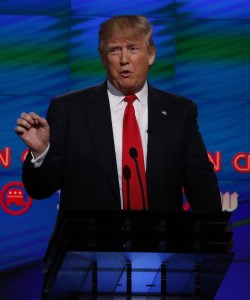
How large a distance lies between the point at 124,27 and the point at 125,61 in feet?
0.39

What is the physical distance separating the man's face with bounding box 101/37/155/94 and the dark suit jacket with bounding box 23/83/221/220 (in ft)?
0.41

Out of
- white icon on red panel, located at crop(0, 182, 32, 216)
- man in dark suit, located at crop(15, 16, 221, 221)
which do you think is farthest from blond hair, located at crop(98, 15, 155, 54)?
white icon on red panel, located at crop(0, 182, 32, 216)

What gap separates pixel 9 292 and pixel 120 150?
226 centimetres

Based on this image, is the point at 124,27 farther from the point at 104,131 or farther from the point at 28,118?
the point at 28,118

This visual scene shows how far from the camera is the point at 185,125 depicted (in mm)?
3225

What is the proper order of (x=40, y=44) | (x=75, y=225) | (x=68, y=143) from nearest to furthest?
(x=75, y=225), (x=68, y=143), (x=40, y=44)

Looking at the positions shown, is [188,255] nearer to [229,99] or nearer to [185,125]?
[185,125]

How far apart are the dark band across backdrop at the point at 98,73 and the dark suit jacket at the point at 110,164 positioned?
1764 mm

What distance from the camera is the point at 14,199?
4988mm

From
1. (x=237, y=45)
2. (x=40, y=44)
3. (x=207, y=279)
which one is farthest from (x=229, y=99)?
(x=207, y=279)

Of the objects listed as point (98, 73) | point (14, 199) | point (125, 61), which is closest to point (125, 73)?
point (125, 61)

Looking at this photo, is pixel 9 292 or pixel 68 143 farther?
pixel 9 292

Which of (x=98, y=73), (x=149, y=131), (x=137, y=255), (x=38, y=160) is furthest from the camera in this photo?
(x=98, y=73)

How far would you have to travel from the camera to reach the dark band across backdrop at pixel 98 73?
494 centimetres
